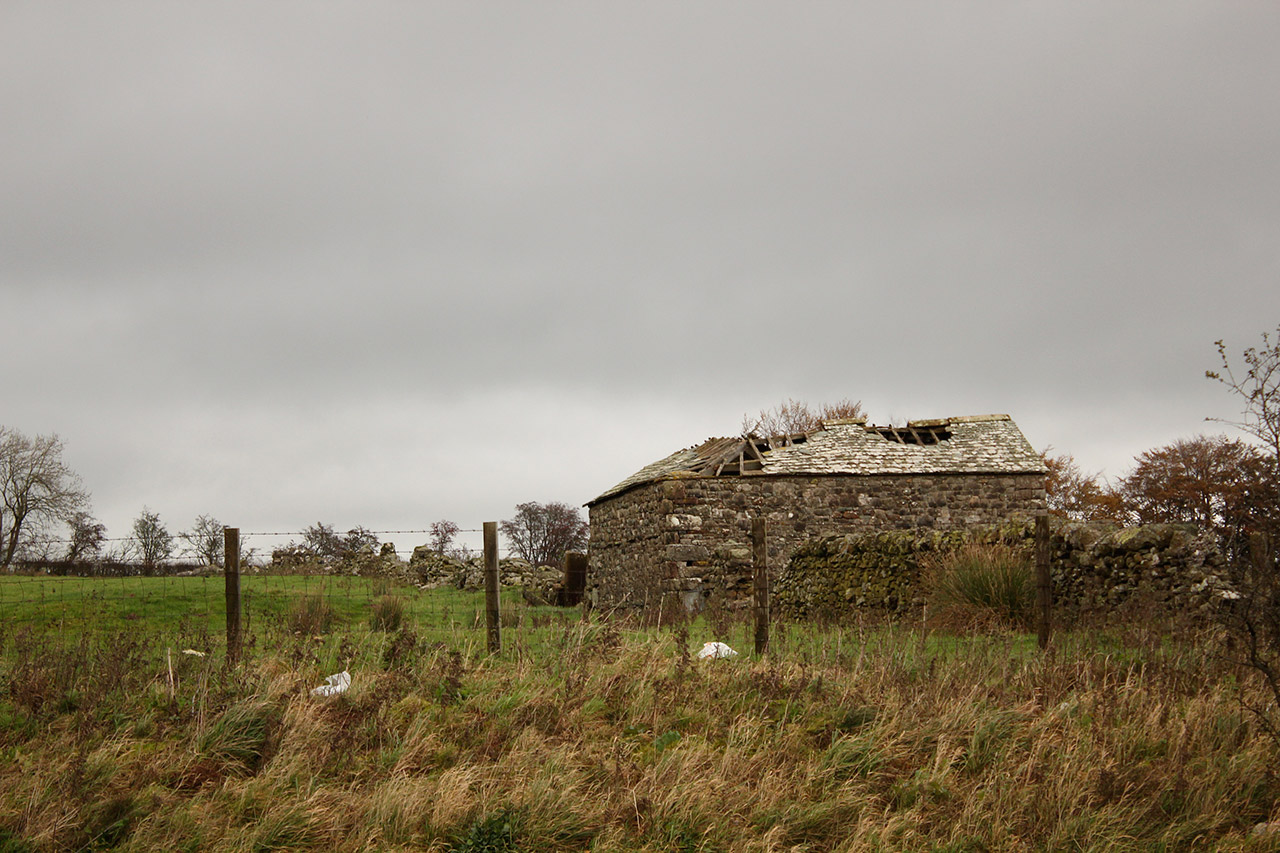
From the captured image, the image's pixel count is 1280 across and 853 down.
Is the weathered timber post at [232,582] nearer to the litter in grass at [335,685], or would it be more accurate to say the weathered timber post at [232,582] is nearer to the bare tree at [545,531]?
the litter in grass at [335,685]

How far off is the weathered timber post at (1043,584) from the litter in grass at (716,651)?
10.6 feet

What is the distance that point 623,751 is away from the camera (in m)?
6.00

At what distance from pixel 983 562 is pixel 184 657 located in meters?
9.32

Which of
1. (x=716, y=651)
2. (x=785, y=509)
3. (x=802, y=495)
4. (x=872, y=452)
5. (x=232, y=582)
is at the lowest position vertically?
(x=716, y=651)

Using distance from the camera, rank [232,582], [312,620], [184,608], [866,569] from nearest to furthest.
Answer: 1. [232,582]
2. [312,620]
3. [184,608]
4. [866,569]

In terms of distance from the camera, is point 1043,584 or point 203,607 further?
point 203,607

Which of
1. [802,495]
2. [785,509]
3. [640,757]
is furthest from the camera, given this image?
[802,495]

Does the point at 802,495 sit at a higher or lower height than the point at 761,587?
higher

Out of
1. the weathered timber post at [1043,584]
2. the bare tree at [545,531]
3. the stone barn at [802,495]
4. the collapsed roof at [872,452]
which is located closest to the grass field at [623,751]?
the weathered timber post at [1043,584]

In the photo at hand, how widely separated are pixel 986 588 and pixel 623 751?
715 centimetres

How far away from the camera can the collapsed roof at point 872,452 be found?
2039 cm

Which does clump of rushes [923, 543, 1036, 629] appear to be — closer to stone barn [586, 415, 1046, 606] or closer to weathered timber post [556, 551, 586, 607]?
stone barn [586, 415, 1046, 606]

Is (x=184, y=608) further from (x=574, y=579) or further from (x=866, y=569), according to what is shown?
(x=574, y=579)

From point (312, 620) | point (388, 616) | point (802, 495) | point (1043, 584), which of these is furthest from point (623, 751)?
point (802, 495)
